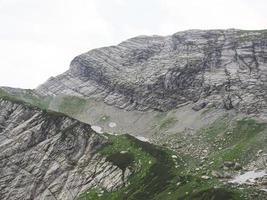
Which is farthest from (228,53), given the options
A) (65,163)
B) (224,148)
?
(65,163)

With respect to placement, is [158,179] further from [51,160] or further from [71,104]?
[71,104]

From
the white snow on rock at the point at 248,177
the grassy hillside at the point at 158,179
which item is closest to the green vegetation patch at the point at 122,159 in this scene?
the grassy hillside at the point at 158,179

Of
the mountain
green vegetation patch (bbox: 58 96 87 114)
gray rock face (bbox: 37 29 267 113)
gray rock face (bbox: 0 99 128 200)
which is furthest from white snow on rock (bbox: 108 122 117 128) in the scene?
gray rock face (bbox: 0 99 128 200)

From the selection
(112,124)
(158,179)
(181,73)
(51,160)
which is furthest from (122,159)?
(181,73)

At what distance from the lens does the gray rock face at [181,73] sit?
143 metres

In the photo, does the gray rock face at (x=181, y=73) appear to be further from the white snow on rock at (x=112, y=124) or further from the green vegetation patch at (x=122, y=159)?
the green vegetation patch at (x=122, y=159)

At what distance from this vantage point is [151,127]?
463 ft

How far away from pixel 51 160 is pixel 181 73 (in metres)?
60.2

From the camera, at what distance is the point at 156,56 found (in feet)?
598

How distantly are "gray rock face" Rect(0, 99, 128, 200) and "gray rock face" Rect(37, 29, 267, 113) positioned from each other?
38558 mm

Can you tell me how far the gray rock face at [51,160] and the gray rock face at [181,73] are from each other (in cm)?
3856

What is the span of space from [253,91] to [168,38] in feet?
217

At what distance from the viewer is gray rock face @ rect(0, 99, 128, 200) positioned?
105438 millimetres

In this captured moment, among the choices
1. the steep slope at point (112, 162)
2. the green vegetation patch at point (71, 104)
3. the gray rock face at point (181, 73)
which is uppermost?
the gray rock face at point (181, 73)
